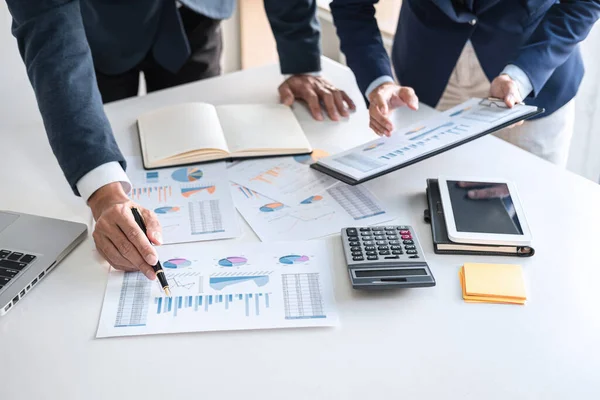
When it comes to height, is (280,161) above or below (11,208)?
above

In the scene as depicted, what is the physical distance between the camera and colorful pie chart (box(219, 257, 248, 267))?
1.05m

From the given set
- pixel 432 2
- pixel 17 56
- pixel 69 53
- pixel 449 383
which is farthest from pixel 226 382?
pixel 17 56

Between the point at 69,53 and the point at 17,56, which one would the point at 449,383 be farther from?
the point at 17,56

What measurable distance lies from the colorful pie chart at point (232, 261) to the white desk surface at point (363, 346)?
0.07m

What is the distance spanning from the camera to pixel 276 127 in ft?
4.83

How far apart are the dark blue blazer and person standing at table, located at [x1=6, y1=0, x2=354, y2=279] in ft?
0.41

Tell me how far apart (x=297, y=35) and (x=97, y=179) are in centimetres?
77

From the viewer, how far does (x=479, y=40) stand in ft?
5.02

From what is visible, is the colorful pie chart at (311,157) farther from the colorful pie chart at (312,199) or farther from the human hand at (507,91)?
the human hand at (507,91)

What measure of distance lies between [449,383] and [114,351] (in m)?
0.45

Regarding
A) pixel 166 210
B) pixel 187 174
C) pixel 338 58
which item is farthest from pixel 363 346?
pixel 338 58

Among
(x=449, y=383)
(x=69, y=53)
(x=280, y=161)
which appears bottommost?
(x=449, y=383)

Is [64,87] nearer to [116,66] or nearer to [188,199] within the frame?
[188,199]

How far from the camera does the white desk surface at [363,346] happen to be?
2.71ft
